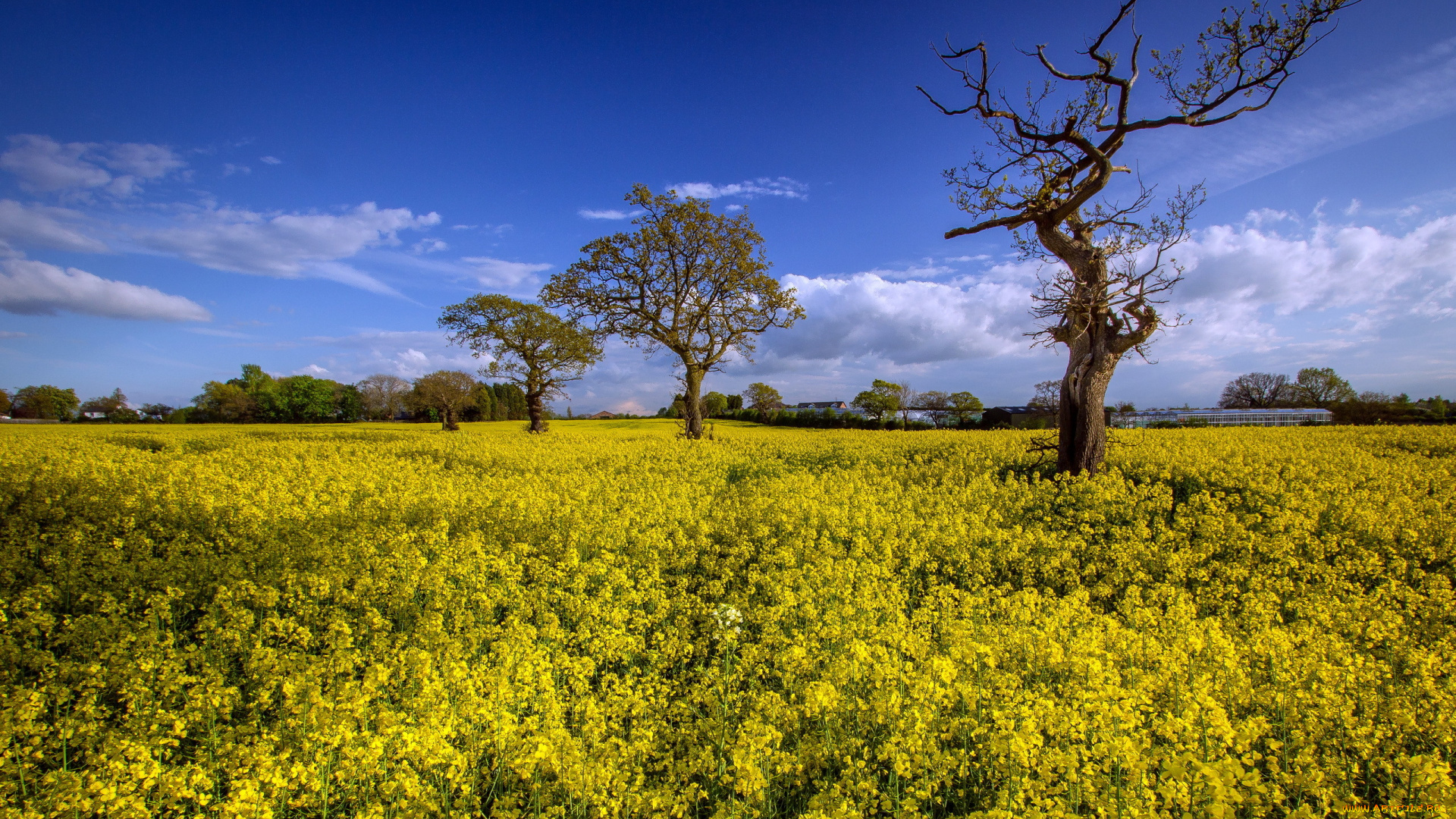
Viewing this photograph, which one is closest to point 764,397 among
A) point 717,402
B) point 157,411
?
point 717,402

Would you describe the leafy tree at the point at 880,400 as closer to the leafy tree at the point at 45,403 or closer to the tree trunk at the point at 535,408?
the tree trunk at the point at 535,408

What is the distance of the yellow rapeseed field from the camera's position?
292cm

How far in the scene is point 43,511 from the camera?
28.2 ft

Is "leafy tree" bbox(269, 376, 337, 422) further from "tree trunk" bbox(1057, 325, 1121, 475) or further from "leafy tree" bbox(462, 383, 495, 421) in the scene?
"tree trunk" bbox(1057, 325, 1121, 475)

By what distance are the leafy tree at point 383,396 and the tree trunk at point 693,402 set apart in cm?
3595

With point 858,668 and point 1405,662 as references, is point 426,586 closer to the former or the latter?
point 858,668

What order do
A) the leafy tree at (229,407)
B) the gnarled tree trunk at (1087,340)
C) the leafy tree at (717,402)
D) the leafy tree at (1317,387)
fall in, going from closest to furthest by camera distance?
the gnarled tree trunk at (1087,340) → the leafy tree at (1317,387) → the leafy tree at (229,407) → the leafy tree at (717,402)

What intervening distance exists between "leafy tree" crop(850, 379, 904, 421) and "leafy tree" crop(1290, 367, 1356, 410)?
30.6 m

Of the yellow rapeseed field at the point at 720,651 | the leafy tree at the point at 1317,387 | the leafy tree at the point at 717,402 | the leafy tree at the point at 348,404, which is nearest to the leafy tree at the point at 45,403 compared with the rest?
the leafy tree at the point at 348,404

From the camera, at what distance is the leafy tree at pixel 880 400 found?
46.9 meters

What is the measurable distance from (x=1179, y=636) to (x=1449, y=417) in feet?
145

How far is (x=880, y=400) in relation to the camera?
51.0 m

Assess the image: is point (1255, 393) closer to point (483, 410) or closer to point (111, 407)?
point (483, 410)

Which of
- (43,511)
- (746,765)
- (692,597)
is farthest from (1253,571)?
(43,511)
